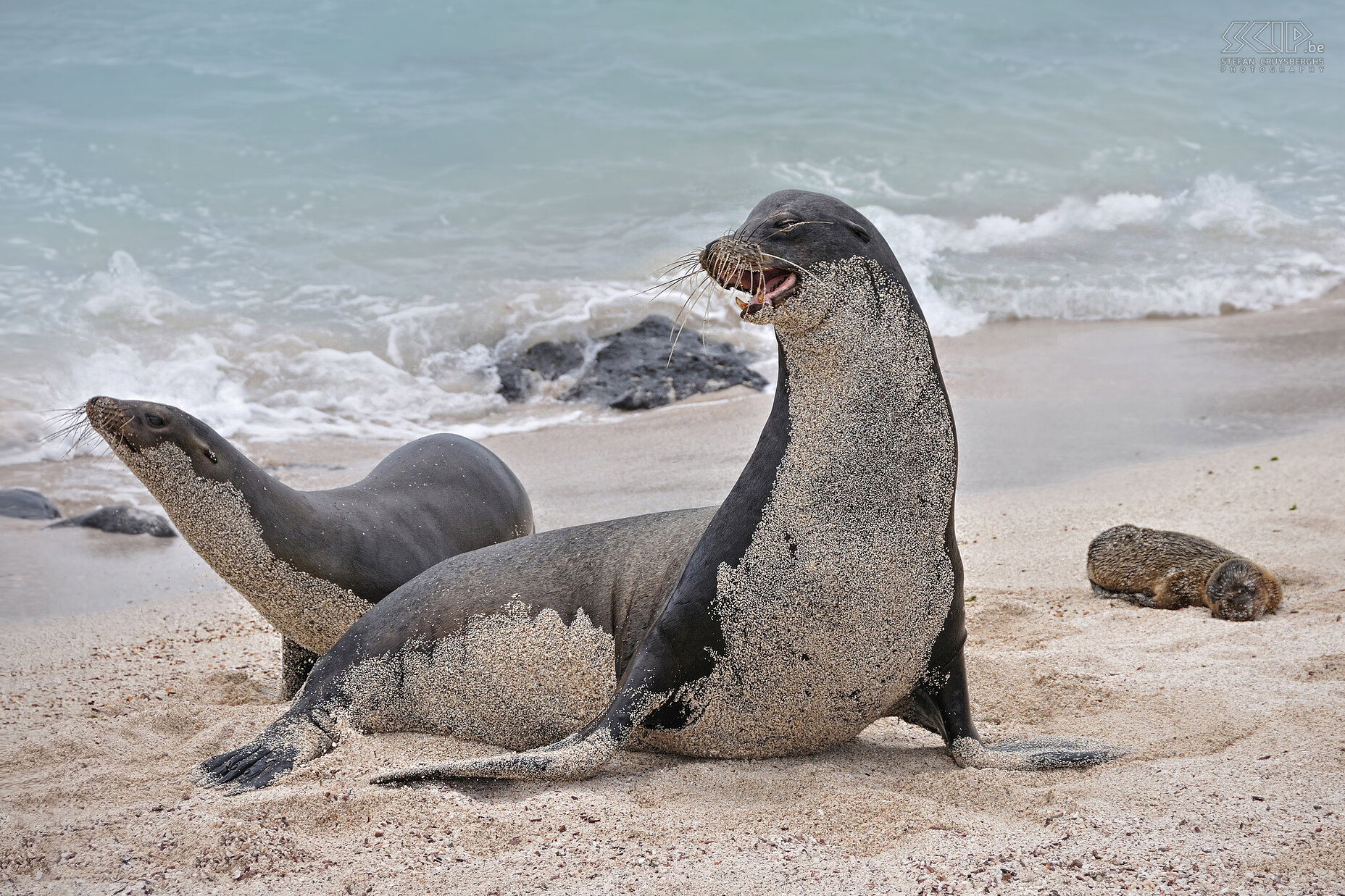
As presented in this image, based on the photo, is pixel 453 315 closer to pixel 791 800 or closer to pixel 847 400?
pixel 847 400

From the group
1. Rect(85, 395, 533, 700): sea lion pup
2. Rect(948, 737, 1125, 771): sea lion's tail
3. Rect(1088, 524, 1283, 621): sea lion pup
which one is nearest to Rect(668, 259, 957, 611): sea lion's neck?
Rect(948, 737, 1125, 771): sea lion's tail

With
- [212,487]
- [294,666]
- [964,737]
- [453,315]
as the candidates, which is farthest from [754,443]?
[964,737]

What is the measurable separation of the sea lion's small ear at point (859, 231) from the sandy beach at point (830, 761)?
1.46 metres

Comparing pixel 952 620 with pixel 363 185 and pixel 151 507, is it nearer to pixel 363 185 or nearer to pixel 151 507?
pixel 151 507

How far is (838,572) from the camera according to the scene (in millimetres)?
3340

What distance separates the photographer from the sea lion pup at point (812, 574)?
332 cm

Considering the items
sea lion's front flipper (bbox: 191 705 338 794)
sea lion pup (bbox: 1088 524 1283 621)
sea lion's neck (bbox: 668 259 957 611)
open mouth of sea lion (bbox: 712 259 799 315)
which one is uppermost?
open mouth of sea lion (bbox: 712 259 799 315)

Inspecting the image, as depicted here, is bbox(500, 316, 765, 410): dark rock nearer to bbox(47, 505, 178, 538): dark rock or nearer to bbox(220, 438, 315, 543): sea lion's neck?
bbox(47, 505, 178, 538): dark rock

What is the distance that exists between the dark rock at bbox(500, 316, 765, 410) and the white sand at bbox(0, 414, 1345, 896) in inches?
243

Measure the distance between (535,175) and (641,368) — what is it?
908 cm

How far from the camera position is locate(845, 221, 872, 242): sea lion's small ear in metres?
3.34

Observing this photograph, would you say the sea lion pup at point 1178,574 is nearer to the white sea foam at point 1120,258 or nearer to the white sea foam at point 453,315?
the white sea foam at point 453,315

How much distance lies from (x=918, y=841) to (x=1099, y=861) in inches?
15.9

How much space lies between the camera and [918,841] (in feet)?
9.70
